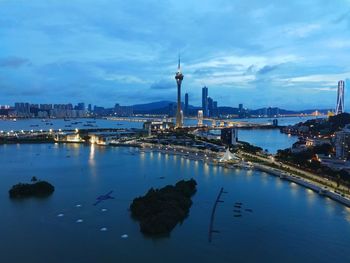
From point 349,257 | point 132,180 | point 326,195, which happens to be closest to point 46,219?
point 132,180

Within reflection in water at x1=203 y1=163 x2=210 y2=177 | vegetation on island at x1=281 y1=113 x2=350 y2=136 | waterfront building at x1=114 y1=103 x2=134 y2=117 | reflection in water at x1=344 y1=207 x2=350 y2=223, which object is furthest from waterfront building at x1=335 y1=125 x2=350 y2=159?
waterfront building at x1=114 y1=103 x2=134 y2=117

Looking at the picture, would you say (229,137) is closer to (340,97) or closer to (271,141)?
(271,141)

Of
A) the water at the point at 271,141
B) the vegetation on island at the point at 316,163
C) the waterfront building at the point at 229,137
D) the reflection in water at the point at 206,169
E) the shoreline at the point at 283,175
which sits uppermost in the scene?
the waterfront building at the point at 229,137

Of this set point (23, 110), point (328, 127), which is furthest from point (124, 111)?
point (328, 127)

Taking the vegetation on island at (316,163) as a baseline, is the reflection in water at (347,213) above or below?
below

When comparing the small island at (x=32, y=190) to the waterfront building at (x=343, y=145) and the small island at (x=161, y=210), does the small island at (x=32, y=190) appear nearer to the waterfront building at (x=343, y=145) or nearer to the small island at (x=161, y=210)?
the small island at (x=161, y=210)

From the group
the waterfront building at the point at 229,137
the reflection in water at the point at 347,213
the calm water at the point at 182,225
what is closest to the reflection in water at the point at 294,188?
the calm water at the point at 182,225
